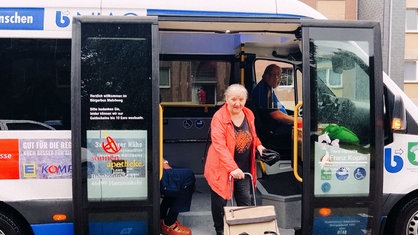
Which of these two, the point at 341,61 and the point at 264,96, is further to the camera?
the point at 264,96

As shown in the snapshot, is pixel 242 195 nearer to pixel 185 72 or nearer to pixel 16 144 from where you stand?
pixel 16 144

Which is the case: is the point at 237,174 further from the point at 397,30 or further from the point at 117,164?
the point at 397,30

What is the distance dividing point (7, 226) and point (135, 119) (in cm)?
147

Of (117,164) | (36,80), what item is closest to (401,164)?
(117,164)

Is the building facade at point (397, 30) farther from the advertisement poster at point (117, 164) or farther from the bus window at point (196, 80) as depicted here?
the advertisement poster at point (117, 164)

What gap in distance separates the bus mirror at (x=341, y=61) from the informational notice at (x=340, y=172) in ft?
2.31

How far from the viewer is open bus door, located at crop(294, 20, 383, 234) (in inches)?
171

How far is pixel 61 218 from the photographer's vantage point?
14.0ft

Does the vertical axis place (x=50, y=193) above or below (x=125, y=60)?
below

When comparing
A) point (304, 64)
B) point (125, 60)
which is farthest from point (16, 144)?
point (304, 64)

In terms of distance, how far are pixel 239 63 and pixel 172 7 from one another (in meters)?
2.51

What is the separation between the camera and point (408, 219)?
4.64 metres

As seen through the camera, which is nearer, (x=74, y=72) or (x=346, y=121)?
(x=74, y=72)

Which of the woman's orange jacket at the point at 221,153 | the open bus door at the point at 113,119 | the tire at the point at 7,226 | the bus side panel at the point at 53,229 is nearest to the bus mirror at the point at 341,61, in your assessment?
the woman's orange jacket at the point at 221,153
